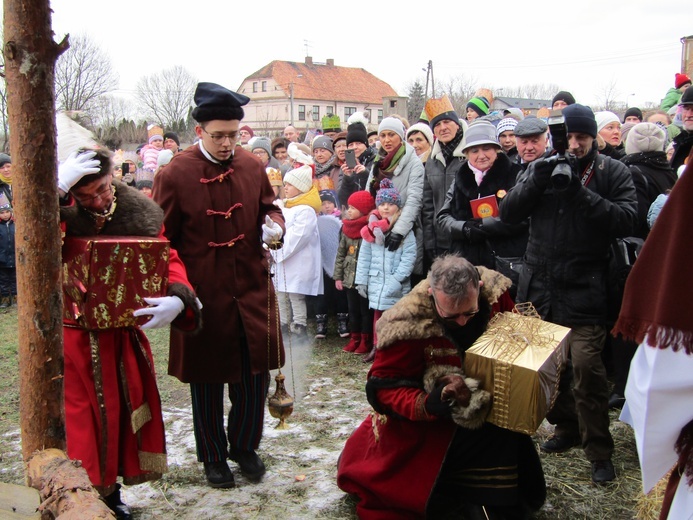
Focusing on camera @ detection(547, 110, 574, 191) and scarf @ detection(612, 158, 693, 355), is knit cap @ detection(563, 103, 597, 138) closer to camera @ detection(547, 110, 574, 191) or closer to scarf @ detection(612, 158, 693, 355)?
camera @ detection(547, 110, 574, 191)

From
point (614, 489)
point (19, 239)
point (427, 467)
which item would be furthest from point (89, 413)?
point (614, 489)

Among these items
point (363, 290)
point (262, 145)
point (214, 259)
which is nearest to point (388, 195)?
point (363, 290)

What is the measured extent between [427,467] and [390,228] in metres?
3.17

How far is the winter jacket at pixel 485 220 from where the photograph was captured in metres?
4.88

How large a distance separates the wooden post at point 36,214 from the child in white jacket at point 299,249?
15.9 feet

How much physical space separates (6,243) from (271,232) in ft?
23.8

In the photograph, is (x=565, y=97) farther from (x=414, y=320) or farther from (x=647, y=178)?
(x=414, y=320)

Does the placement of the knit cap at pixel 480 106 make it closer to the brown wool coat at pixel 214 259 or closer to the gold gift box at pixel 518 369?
the brown wool coat at pixel 214 259

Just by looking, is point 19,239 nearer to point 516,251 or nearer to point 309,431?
point 309,431

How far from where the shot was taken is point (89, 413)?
3098mm

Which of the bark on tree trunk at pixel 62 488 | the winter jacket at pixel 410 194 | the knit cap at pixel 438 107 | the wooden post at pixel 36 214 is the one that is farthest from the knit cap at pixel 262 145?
the bark on tree trunk at pixel 62 488

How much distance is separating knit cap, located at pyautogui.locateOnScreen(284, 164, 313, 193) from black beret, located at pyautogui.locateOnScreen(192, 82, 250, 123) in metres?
3.16

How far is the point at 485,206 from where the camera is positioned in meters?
4.96

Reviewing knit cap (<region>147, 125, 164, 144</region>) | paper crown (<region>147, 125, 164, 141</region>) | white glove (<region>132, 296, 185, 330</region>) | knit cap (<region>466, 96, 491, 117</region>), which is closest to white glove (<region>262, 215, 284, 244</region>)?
white glove (<region>132, 296, 185, 330</region>)
